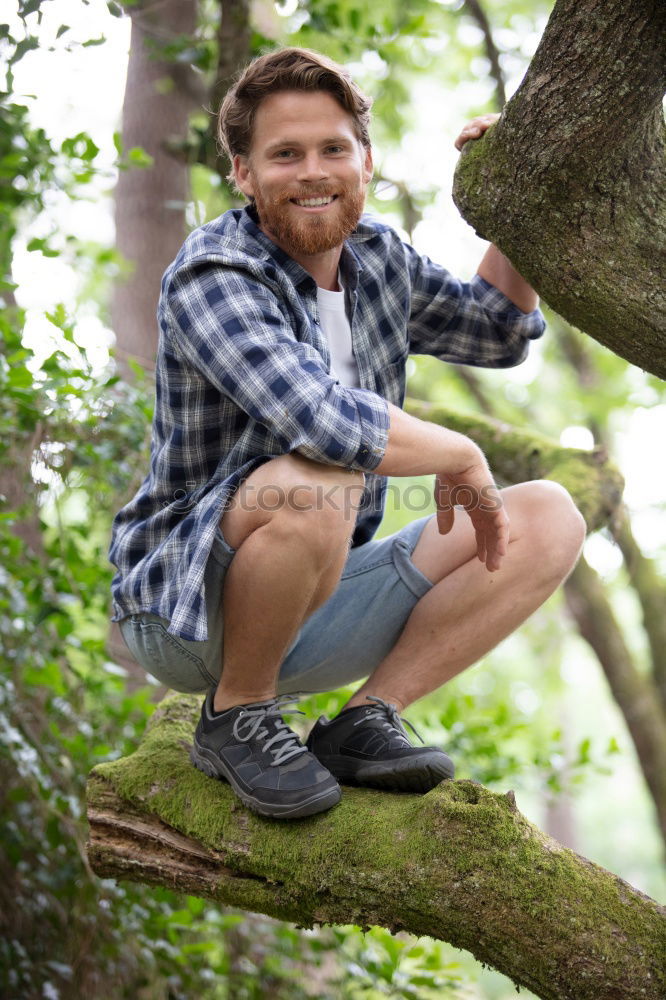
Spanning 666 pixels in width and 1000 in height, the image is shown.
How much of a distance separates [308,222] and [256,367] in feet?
1.54

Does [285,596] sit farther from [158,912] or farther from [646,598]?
[646,598]

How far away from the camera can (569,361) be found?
8.25 m

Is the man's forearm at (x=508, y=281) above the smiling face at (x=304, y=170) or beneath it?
beneath

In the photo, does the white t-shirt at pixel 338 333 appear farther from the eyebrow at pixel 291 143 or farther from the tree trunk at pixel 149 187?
the tree trunk at pixel 149 187

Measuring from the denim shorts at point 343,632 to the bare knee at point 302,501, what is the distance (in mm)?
351

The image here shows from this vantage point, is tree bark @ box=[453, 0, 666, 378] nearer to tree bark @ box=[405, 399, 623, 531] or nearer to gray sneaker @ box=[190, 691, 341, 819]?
gray sneaker @ box=[190, 691, 341, 819]

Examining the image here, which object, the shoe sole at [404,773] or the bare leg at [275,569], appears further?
the shoe sole at [404,773]

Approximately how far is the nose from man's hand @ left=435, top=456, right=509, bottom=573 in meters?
0.77

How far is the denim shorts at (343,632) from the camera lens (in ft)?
7.37

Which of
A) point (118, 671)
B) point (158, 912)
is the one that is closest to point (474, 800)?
point (118, 671)

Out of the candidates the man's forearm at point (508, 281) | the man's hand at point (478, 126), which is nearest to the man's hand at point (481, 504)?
the man's forearm at point (508, 281)

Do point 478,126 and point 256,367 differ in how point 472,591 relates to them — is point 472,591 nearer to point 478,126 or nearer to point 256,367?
point 256,367

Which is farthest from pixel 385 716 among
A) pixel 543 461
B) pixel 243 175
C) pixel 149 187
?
pixel 149 187

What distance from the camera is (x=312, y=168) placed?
7.32ft
